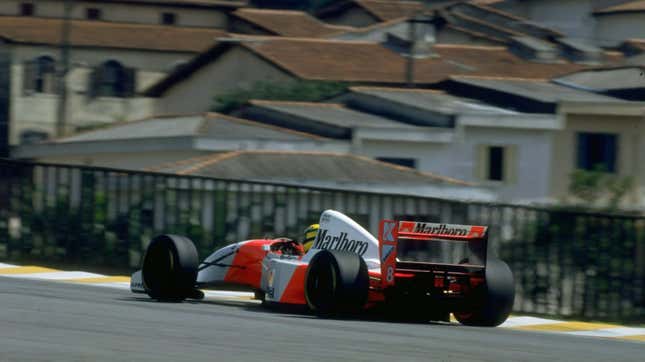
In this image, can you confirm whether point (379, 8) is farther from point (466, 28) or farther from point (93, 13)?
point (93, 13)

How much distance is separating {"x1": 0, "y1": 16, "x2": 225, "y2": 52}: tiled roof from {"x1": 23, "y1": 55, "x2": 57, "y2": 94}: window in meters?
1.14

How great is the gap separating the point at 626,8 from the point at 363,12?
1813 cm

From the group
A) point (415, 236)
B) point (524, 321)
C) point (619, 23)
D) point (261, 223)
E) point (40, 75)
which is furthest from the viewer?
point (40, 75)

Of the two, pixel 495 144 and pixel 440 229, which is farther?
pixel 495 144

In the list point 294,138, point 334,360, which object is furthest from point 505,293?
point 294,138

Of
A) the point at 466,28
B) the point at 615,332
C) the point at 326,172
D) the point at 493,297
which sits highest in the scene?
the point at 466,28

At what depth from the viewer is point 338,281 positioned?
10180mm

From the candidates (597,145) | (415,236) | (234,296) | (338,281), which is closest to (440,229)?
(415,236)

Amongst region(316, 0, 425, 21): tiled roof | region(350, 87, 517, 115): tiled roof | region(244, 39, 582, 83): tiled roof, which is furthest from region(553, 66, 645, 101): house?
region(316, 0, 425, 21): tiled roof

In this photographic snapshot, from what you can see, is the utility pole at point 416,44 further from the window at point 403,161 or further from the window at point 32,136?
the window at point 32,136

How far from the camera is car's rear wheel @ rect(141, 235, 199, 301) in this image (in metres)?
11.3

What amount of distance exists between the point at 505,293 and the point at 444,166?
28.8 metres

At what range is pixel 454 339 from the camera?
9.45 m

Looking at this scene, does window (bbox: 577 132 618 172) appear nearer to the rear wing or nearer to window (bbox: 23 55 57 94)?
window (bbox: 23 55 57 94)
